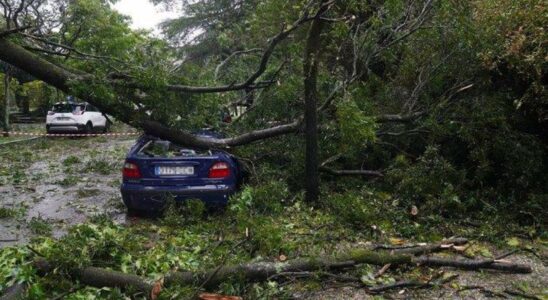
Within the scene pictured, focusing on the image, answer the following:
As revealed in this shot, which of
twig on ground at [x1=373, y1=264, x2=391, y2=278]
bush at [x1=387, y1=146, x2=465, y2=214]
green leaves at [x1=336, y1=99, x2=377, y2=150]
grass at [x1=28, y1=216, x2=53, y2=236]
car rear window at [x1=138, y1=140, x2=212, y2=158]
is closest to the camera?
twig on ground at [x1=373, y1=264, x2=391, y2=278]

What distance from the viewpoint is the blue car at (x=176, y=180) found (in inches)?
256

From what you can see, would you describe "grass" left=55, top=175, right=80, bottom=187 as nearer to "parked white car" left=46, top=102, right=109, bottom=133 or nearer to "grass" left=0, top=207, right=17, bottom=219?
"grass" left=0, top=207, right=17, bottom=219

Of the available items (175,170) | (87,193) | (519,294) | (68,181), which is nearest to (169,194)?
(175,170)

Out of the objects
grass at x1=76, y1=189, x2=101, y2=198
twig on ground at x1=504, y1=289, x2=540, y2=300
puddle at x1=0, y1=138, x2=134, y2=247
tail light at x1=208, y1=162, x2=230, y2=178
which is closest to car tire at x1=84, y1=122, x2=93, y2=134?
puddle at x1=0, y1=138, x2=134, y2=247

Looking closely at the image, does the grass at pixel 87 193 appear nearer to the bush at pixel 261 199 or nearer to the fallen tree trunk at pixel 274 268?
the bush at pixel 261 199

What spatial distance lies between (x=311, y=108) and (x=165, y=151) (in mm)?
2385

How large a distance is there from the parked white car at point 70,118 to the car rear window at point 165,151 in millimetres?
11449

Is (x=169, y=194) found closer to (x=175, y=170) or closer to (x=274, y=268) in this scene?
(x=175, y=170)

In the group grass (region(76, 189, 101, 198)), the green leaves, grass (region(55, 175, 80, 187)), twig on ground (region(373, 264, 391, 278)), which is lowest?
twig on ground (region(373, 264, 391, 278))

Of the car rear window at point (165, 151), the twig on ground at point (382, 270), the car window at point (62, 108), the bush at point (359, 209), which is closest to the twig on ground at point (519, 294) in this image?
the twig on ground at point (382, 270)

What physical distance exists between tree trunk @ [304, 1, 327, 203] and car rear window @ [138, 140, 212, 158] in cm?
153

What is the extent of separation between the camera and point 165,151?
7152 mm

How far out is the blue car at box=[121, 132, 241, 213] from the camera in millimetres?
6492

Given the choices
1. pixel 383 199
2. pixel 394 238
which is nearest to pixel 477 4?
pixel 383 199
